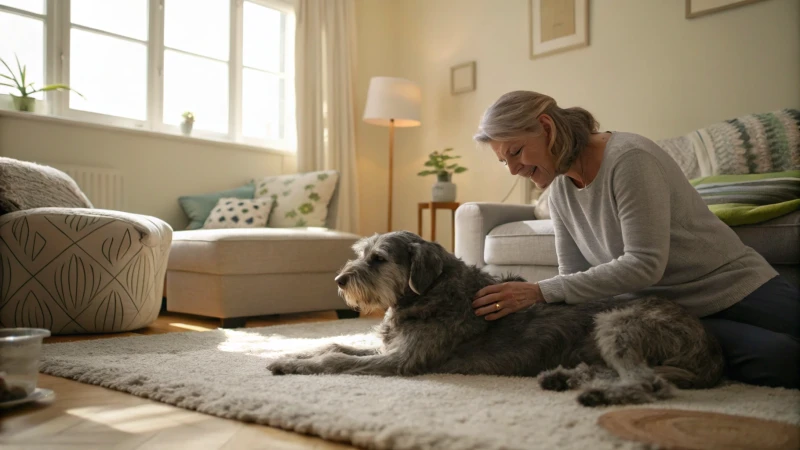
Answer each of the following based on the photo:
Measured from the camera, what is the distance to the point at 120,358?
8.46 ft

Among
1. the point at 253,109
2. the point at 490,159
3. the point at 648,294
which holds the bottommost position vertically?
the point at 648,294

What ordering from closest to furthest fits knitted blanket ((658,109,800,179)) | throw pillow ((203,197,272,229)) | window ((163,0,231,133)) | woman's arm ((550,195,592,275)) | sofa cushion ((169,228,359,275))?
woman's arm ((550,195,592,275)), knitted blanket ((658,109,800,179)), sofa cushion ((169,228,359,275)), throw pillow ((203,197,272,229)), window ((163,0,231,133))

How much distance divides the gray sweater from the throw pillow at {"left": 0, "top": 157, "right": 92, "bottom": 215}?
9.47 feet

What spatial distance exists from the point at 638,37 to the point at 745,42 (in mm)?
802

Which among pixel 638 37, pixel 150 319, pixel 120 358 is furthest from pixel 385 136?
pixel 120 358

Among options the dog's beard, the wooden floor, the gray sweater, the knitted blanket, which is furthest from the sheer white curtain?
the wooden floor

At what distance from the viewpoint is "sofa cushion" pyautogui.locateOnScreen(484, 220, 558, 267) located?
343 centimetres

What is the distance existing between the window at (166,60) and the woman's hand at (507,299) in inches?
158

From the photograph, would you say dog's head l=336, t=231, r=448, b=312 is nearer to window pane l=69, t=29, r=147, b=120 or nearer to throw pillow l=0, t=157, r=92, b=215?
throw pillow l=0, t=157, r=92, b=215

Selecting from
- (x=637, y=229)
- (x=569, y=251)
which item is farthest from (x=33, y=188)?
(x=637, y=229)

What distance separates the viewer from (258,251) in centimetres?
398

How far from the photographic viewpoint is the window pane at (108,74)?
16.3ft

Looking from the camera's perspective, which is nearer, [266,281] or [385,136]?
[266,281]

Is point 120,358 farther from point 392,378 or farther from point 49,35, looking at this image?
point 49,35
